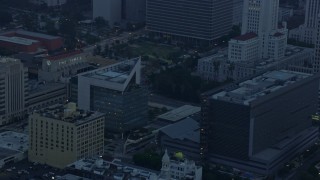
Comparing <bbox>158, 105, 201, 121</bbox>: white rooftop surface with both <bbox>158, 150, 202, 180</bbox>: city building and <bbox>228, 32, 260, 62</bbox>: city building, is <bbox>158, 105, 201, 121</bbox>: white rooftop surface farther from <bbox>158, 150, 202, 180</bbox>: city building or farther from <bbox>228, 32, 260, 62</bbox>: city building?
<bbox>158, 150, 202, 180</bbox>: city building

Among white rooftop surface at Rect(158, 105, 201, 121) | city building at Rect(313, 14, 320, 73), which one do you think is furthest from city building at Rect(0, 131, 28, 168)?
city building at Rect(313, 14, 320, 73)

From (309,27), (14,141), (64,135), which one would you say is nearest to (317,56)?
(309,27)

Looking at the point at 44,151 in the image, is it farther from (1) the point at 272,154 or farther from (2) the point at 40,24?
(2) the point at 40,24

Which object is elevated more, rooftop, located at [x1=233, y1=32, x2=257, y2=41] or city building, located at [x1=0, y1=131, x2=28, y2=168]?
rooftop, located at [x1=233, y1=32, x2=257, y2=41]

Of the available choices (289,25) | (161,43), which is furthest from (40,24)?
(289,25)

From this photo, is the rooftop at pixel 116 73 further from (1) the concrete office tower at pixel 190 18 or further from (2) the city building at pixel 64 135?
(1) the concrete office tower at pixel 190 18
